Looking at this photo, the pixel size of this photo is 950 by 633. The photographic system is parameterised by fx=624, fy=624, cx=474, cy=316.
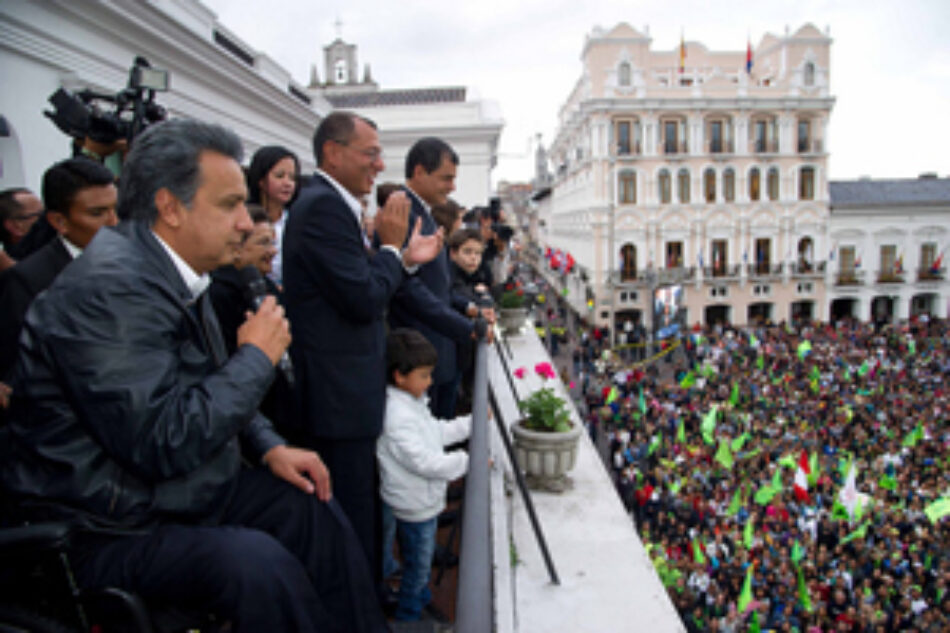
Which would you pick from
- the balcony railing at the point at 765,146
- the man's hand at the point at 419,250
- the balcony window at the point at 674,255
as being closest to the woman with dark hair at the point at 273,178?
the man's hand at the point at 419,250

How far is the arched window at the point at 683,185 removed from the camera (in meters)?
33.8

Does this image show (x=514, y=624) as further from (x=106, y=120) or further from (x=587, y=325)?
(x=587, y=325)

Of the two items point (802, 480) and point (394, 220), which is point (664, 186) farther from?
point (394, 220)

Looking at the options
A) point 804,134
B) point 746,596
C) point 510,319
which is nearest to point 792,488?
point 746,596

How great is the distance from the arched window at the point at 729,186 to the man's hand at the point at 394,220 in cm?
3498

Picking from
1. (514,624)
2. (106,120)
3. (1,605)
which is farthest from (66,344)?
(106,120)

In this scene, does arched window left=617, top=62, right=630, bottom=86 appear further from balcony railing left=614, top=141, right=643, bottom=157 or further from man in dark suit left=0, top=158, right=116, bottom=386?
man in dark suit left=0, top=158, right=116, bottom=386

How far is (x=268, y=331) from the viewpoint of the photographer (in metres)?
1.74

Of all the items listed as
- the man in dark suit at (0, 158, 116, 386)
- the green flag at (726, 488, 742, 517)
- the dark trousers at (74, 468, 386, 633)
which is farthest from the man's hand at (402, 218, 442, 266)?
the green flag at (726, 488, 742, 517)

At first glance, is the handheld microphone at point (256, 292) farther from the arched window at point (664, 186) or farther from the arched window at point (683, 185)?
the arched window at point (683, 185)

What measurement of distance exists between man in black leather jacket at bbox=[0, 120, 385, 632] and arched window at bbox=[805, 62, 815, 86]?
40.4m

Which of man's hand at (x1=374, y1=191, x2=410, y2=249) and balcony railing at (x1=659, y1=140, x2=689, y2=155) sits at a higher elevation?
balcony railing at (x1=659, y1=140, x2=689, y2=155)

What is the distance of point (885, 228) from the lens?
34.9 metres

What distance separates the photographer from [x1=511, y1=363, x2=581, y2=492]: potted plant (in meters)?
4.13
